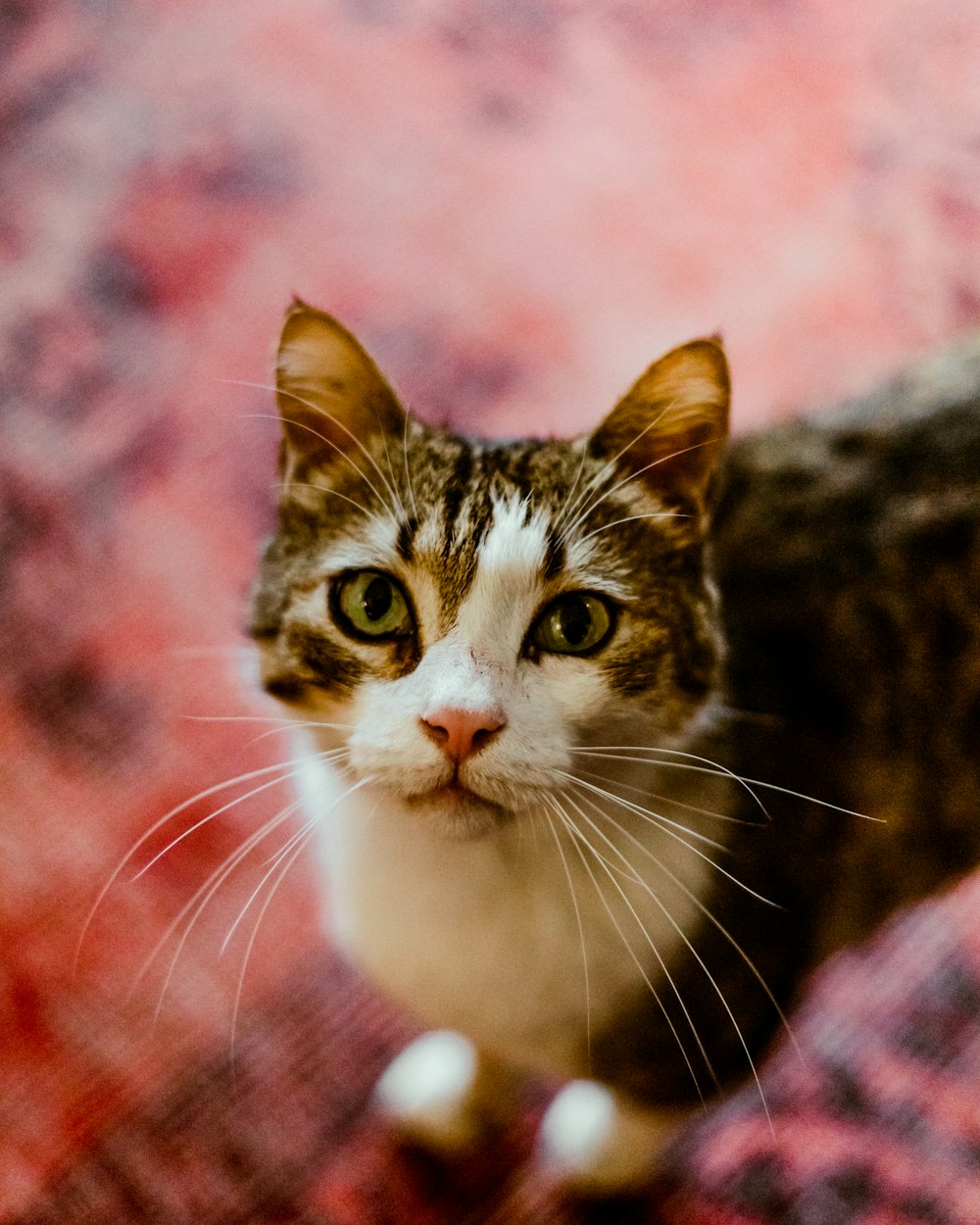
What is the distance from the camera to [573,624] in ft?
2.36

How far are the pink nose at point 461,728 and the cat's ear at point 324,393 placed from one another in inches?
9.4

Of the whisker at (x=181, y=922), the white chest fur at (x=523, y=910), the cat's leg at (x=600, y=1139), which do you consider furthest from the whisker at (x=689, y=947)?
the whisker at (x=181, y=922)

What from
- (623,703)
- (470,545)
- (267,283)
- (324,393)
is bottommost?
(623,703)

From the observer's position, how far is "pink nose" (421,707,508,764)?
0.63 metres

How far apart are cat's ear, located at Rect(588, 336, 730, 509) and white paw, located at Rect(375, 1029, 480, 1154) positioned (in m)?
0.59

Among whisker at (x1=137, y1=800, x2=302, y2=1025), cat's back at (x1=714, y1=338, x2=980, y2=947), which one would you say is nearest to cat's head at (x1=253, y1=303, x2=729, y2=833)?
cat's back at (x1=714, y1=338, x2=980, y2=947)

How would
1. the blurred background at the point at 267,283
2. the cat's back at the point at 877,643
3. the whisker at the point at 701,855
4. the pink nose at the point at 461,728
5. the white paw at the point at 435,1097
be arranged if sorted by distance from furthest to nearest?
the blurred background at the point at 267,283 → the white paw at the point at 435,1097 → the cat's back at the point at 877,643 → the whisker at the point at 701,855 → the pink nose at the point at 461,728

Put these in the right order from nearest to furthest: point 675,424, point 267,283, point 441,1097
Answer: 1. point 675,424
2. point 441,1097
3. point 267,283

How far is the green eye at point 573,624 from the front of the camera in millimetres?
710

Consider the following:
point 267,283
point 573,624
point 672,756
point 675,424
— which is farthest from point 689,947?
point 267,283

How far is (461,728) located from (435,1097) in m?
0.55

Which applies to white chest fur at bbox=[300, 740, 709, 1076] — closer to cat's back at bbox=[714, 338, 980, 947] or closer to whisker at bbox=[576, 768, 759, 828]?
whisker at bbox=[576, 768, 759, 828]

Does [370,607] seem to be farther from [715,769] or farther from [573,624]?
[715,769]

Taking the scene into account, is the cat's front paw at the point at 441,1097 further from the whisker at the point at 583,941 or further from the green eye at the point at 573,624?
the green eye at the point at 573,624
